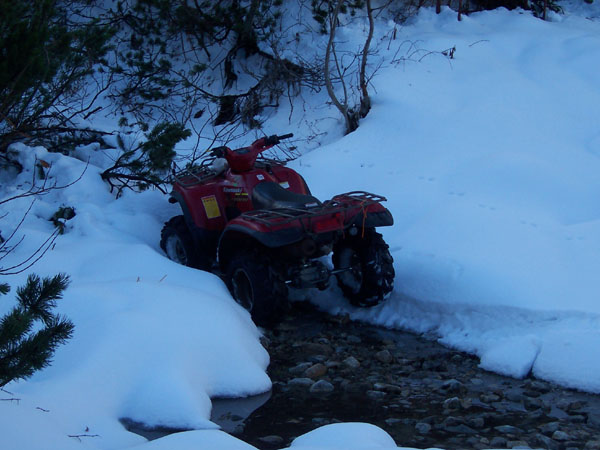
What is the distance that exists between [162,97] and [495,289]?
7.23 m

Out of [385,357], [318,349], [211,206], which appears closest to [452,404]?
[385,357]

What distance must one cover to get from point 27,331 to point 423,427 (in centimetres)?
218

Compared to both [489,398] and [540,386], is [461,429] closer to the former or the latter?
[489,398]

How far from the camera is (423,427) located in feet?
13.7

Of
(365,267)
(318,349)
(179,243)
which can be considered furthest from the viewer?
(179,243)

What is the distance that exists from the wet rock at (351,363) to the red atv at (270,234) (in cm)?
64

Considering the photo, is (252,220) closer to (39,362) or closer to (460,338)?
(460,338)

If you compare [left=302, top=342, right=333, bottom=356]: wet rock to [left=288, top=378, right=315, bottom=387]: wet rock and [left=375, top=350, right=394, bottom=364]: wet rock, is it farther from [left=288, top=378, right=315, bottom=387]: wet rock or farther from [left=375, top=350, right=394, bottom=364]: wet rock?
[left=288, top=378, right=315, bottom=387]: wet rock

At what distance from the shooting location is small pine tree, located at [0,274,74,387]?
2.88 meters

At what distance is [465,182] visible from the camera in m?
7.16

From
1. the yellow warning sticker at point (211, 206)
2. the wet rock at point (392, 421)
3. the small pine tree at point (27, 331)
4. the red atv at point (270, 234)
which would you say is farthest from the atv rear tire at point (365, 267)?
the small pine tree at point (27, 331)

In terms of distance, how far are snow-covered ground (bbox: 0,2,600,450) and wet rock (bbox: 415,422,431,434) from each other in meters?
0.52

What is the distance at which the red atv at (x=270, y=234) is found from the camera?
18.1ft

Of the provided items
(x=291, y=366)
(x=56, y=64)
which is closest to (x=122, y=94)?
(x=56, y=64)
